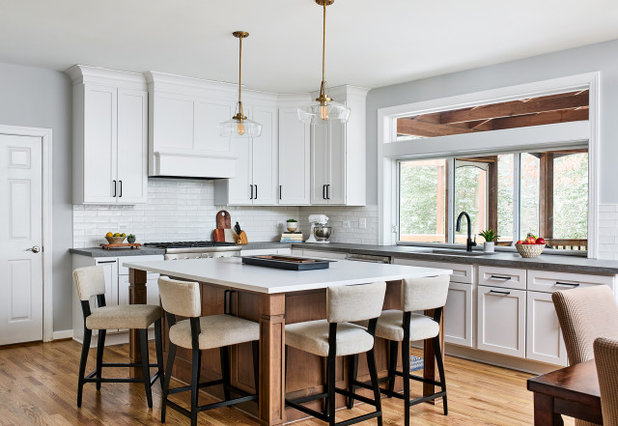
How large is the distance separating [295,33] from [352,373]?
269 cm

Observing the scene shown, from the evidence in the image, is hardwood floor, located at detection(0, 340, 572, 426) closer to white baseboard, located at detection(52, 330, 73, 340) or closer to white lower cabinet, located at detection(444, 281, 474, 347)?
white lower cabinet, located at detection(444, 281, 474, 347)

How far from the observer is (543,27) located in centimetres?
441

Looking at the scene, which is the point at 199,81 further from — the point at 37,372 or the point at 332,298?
the point at 332,298

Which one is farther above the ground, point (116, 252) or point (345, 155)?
point (345, 155)

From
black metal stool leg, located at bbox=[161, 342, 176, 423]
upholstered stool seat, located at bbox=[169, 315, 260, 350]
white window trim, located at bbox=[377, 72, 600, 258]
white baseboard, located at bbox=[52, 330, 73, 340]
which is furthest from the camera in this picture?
white baseboard, located at bbox=[52, 330, 73, 340]

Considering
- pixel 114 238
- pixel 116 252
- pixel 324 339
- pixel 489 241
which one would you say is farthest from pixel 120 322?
pixel 489 241

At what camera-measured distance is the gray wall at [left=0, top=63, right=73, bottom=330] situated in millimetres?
5680

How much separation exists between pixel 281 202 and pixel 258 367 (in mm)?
3698

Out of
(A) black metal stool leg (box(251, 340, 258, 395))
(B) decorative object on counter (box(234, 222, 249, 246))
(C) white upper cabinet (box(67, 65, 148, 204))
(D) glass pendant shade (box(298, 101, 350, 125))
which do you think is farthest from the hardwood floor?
(B) decorative object on counter (box(234, 222, 249, 246))

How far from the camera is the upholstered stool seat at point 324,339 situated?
317 cm

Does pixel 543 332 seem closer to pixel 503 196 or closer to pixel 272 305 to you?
pixel 503 196

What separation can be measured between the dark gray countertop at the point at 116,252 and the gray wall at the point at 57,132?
222 millimetres

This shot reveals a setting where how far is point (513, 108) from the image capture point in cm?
539

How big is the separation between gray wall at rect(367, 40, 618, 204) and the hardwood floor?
181 cm
